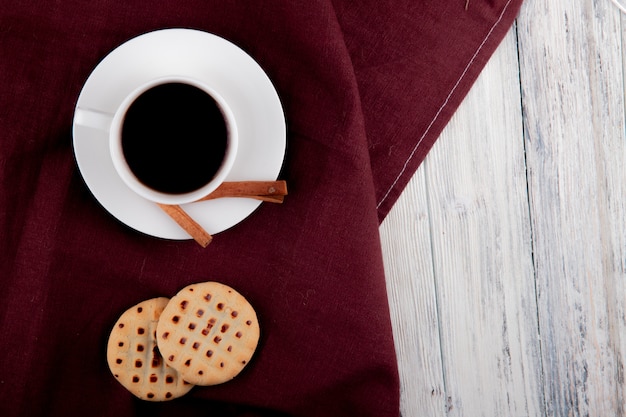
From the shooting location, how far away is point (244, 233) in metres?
0.83

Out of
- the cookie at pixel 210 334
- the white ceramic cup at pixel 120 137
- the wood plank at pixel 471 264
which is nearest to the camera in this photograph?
the white ceramic cup at pixel 120 137

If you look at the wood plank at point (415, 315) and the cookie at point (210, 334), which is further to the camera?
the wood plank at point (415, 315)

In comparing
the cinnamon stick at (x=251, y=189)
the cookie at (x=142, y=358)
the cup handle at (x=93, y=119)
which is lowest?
the cookie at (x=142, y=358)

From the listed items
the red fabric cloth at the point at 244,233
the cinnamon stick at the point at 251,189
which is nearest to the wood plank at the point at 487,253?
the red fabric cloth at the point at 244,233

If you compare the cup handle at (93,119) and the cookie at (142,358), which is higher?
the cup handle at (93,119)

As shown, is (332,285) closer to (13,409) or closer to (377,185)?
(377,185)

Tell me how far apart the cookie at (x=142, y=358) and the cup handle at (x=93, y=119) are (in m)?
0.26

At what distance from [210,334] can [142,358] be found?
0.10m

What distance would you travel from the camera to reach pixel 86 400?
2.73 feet

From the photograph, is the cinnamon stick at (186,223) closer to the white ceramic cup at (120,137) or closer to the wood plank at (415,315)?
the white ceramic cup at (120,137)

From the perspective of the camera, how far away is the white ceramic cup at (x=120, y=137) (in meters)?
0.70

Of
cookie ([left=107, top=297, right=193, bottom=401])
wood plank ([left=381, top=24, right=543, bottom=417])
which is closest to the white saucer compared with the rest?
cookie ([left=107, top=297, right=193, bottom=401])

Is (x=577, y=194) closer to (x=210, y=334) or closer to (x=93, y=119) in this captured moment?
(x=210, y=334)

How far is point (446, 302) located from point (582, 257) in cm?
25
